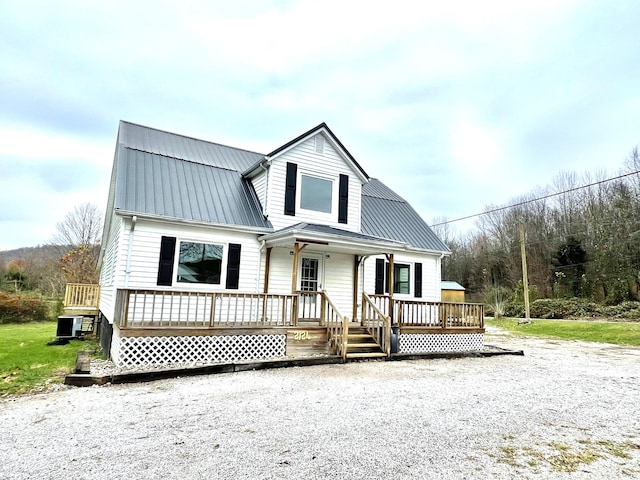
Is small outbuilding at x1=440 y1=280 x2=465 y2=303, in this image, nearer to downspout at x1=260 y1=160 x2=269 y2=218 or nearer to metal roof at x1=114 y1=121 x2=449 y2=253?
metal roof at x1=114 y1=121 x2=449 y2=253

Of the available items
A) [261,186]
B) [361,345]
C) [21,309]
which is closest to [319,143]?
[261,186]

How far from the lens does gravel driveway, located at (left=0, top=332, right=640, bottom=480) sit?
345cm

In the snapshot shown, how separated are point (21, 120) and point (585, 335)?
28828mm

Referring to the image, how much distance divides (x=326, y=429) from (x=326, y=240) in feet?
19.0

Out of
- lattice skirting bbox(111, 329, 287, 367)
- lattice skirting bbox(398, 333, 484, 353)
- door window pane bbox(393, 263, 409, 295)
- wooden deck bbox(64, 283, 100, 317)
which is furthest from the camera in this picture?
wooden deck bbox(64, 283, 100, 317)

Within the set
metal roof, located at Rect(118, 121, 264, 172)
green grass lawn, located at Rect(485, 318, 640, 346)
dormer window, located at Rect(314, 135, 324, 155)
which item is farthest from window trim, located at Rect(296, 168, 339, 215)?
green grass lawn, located at Rect(485, 318, 640, 346)

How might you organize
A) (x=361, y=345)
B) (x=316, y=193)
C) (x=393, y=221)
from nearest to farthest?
1. (x=361, y=345)
2. (x=316, y=193)
3. (x=393, y=221)

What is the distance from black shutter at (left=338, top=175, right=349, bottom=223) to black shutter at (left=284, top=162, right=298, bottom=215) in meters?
1.58

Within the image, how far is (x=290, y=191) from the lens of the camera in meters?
11.5

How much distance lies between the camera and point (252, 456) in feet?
12.1

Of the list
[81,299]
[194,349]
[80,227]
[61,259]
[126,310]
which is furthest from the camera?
[80,227]

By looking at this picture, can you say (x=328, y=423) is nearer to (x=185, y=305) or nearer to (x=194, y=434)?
(x=194, y=434)

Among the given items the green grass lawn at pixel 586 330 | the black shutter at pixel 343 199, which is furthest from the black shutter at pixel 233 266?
the green grass lawn at pixel 586 330

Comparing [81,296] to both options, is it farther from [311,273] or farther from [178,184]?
[311,273]
